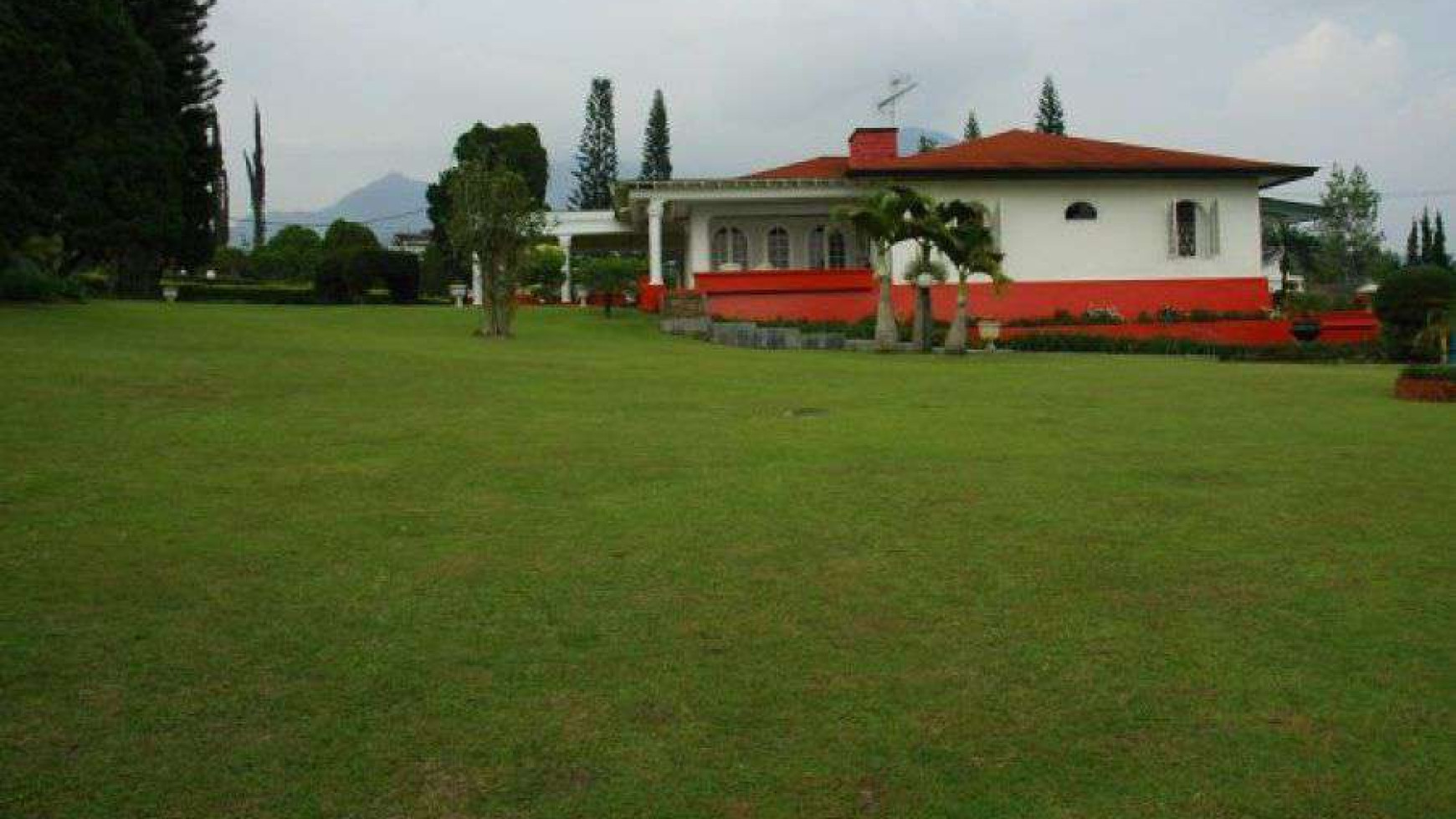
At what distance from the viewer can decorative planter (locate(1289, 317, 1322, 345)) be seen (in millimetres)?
26438

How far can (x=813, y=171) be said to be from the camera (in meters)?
32.2

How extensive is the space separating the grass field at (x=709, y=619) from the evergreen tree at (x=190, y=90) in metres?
28.0

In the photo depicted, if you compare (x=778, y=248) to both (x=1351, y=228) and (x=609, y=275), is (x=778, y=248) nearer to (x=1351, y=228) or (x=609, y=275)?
(x=609, y=275)

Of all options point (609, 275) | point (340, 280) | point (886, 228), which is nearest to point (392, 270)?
point (340, 280)

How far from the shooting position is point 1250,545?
6.34 meters

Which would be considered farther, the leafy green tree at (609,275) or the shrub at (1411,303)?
the leafy green tree at (609,275)

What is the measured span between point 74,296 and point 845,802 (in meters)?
23.9

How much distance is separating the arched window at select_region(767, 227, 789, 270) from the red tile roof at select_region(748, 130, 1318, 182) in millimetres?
1599

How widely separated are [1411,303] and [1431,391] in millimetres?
10087

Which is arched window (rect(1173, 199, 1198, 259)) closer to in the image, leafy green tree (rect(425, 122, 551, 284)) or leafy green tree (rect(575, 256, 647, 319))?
leafy green tree (rect(575, 256, 647, 319))

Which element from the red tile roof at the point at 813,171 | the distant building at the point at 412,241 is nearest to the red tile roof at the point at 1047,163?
the red tile roof at the point at 813,171

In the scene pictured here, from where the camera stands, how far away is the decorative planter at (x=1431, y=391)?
14.0 metres

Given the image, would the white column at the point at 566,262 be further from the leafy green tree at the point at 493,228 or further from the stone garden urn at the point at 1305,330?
the stone garden urn at the point at 1305,330

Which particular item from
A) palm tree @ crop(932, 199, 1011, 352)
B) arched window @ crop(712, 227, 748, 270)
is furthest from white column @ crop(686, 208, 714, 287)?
palm tree @ crop(932, 199, 1011, 352)
